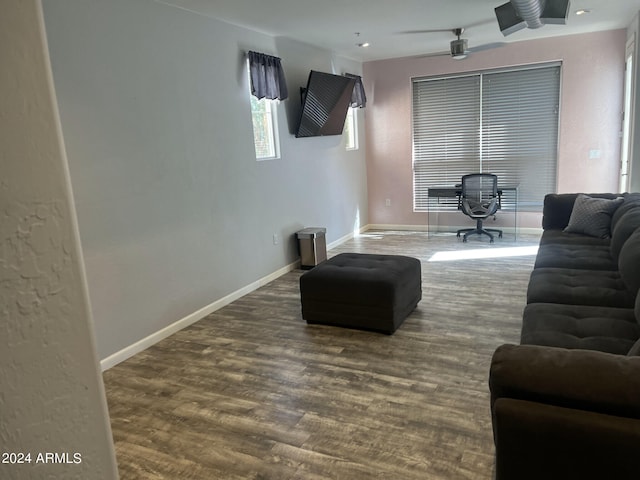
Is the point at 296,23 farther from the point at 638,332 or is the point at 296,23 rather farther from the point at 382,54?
the point at 638,332

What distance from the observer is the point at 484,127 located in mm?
7027

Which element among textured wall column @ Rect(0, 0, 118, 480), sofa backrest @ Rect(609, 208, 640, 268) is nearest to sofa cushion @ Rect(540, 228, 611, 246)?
sofa backrest @ Rect(609, 208, 640, 268)

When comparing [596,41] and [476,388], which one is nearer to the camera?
[476,388]

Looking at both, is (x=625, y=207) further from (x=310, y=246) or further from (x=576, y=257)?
(x=310, y=246)

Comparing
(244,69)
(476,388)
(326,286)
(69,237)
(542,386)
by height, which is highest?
(244,69)

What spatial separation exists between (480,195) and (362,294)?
364 centimetres

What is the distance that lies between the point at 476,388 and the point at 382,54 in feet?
17.4

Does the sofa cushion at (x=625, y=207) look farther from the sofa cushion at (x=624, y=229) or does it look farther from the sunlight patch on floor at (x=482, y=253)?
the sunlight patch on floor at (x=482, y=253)

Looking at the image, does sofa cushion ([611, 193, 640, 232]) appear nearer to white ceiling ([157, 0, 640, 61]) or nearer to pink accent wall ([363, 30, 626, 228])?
white ceiling ([157, 0, 640, 61])

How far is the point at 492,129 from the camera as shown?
A: 6.98 m

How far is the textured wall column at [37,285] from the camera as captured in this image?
23.6 inches

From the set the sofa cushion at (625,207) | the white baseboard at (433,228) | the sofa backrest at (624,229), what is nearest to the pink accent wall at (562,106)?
the white baseboard at (433,228)

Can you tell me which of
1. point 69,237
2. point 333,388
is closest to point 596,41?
point 333,388

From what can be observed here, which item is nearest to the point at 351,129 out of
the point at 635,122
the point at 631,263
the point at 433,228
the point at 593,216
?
the point at 433,228
